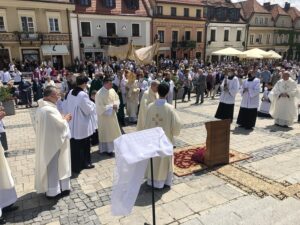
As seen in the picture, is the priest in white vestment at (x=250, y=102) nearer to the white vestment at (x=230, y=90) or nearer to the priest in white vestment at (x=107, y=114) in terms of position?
the white vestment at (x=230, y=90)

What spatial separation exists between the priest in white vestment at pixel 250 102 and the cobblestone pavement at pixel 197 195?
178 centimetres

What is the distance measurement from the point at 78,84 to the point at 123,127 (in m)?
4.39

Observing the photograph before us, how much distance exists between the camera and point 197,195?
5074 millimetres

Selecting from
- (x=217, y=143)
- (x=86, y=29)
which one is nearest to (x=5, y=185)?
(x=217, y=143)

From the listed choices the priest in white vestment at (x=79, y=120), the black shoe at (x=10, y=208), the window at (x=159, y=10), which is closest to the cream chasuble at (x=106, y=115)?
the priest in white vestment at (x=79, y=120)

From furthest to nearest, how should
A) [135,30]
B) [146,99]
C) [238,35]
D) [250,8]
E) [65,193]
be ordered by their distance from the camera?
1. [250,8]
2. [238,35]
3. [135,30]
4. [146,99]
5. [65,193]

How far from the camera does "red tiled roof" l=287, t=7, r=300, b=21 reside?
4934 centimetres

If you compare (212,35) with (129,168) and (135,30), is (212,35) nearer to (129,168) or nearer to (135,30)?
(135,30)

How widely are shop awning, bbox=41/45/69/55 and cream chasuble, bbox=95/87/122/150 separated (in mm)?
21367

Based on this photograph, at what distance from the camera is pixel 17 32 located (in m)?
24.8

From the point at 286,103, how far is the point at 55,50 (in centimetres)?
2229

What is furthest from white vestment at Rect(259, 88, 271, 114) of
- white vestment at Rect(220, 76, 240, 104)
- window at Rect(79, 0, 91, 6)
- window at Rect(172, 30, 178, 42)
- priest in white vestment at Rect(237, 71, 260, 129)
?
window at Rect(172, 30, 178, 42)

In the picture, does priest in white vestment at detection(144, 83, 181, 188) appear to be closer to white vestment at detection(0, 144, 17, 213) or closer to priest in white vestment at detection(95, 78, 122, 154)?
priest in white vestment at detection(95, 78, 122, 154)

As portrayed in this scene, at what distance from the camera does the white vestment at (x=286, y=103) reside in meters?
9.61
